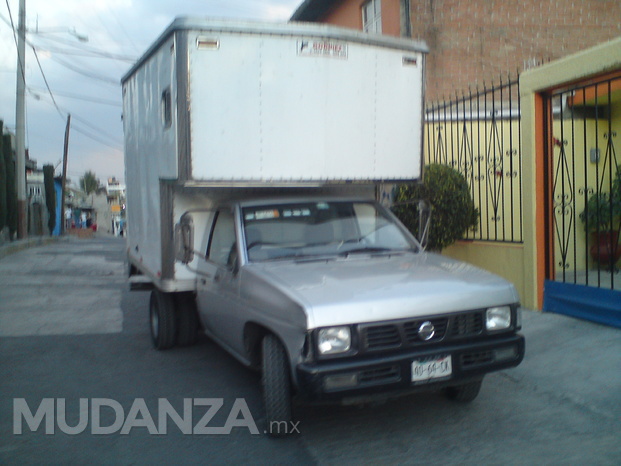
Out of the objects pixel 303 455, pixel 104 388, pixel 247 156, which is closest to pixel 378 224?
pixel 247 156

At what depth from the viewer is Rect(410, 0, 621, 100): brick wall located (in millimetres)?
13352

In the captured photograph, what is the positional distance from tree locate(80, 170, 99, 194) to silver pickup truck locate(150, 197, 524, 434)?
348ft

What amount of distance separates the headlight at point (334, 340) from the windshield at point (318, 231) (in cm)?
129

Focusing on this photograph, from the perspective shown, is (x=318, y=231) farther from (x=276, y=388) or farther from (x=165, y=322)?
(x=165, y=322)

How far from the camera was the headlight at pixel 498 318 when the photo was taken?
4.50 metres

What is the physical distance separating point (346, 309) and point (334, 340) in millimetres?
213

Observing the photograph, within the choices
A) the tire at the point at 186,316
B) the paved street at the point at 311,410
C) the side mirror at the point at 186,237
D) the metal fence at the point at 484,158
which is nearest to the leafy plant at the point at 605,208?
the metal fence at the point at 484,158

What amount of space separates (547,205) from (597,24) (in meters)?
8.91

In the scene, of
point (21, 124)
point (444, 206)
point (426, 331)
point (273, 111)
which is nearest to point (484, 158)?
point (444, 206)

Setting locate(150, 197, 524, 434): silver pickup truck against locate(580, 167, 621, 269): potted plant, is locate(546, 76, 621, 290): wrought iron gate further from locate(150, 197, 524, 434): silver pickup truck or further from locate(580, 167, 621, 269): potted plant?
locate(150, 197, 524, 434): silver pickup truck

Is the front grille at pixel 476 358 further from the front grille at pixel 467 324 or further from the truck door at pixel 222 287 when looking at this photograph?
the truck door at pixel 222 287

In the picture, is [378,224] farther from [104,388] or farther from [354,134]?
[104,388]

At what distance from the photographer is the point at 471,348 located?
4340 millimetres

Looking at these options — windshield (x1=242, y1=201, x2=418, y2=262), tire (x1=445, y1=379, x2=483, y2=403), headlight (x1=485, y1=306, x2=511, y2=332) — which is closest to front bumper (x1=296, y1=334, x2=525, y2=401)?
headlight (x1=485, y1=306, x2=511, y2=332)
